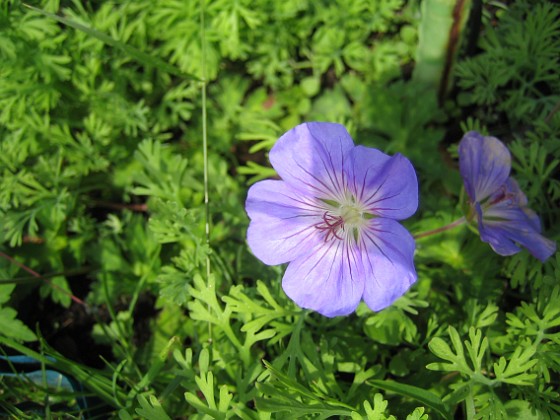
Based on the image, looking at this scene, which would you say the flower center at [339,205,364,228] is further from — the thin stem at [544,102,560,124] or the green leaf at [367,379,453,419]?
the thin stem at [544,102,560,124]

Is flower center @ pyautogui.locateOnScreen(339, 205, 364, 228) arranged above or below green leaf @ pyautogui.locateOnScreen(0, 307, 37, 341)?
above

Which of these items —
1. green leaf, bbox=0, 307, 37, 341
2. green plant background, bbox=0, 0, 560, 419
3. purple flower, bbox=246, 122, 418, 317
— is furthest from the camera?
green leaf, bbox=0, 307, 37, 341

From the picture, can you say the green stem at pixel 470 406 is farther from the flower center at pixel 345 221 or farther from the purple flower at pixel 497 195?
the flower center at pixel 345 221

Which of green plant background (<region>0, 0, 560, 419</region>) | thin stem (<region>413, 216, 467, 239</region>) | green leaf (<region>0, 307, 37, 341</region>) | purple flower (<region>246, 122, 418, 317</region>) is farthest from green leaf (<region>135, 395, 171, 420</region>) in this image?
thin stem (<region>413, 216, 467, 239</region>)

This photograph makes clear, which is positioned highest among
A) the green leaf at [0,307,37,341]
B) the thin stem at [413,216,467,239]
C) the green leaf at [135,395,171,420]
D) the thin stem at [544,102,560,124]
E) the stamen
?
the thin stem at [544,102,560,124]

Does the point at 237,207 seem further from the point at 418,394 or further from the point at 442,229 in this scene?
the point at 418,394

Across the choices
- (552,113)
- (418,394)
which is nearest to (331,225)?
(418,394)
